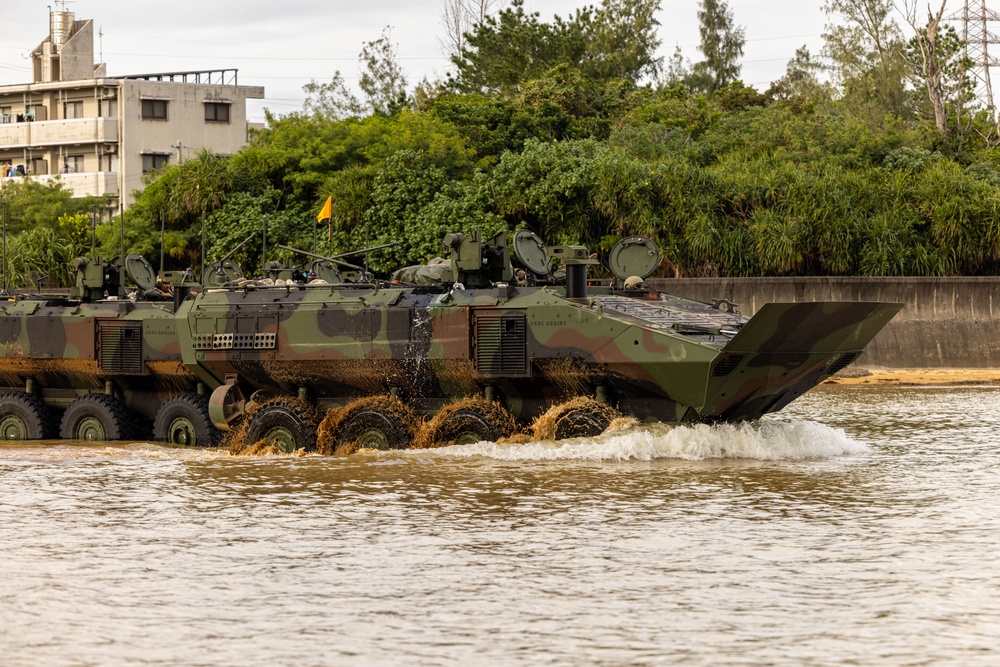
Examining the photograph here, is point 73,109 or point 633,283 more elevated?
point 73,109

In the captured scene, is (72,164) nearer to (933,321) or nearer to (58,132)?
(58,132)

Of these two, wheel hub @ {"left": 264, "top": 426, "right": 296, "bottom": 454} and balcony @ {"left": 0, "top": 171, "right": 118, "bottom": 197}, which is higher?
balcony @ {"left": 0, "top": 171, "right": 118, "bottom": 197}

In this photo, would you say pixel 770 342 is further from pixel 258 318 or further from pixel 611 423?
pixel 258 318

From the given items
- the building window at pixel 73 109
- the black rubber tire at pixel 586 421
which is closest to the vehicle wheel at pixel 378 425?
the black rubber tire at pixel 586 421

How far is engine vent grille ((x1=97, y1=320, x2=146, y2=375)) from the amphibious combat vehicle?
0.07 ft

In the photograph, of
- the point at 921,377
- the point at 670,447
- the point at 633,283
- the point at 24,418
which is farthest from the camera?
the point at 921,377

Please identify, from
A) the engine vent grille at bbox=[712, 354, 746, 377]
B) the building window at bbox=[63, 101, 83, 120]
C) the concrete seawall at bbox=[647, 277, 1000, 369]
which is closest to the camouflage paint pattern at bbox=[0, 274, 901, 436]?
the engine vent grille at bbox=[712, 354, 746, 377]

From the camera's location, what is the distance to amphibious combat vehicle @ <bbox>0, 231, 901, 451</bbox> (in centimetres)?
1484

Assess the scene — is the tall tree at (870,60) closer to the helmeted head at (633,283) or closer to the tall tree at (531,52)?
the tall tree at (531,52)

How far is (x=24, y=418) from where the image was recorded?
65.0ft

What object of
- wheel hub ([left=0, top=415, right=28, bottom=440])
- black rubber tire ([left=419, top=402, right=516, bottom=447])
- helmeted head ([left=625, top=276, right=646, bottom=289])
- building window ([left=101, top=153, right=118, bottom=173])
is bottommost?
wheel hub ([left=0, top=415, right=28, bottom=440])

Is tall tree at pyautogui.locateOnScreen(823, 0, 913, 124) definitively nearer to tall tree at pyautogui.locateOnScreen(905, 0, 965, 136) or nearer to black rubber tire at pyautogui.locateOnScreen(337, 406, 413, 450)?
tall tree at pyautogui.locateOnScreen(905, 0, 965, 136)

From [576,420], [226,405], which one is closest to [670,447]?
[576,420]

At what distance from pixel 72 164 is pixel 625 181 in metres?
29.7
